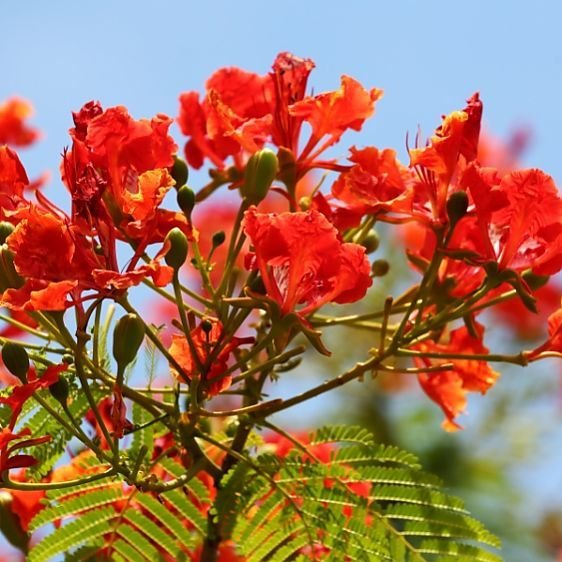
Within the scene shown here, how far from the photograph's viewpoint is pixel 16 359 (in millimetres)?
1620

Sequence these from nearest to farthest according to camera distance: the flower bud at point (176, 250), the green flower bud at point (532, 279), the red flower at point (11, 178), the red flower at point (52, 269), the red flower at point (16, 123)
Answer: the red flower at point (52, 269)
the flower bud at point (176, 250)
the red flower at point (11, 178)
the green flower bud at point (532, 279)
the red flower at point (16, 123)

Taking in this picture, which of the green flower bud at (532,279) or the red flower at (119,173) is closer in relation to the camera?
the red flower at (119,173)

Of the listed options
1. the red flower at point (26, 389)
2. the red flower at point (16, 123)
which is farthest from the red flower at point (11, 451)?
the red flower at point (16, 123)

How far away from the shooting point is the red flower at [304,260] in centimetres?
165

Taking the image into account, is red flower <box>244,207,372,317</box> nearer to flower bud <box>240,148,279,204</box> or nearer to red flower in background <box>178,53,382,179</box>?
flower bud <box>240,148,279,204</box>

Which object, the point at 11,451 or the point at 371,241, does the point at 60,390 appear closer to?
the point at 11,451

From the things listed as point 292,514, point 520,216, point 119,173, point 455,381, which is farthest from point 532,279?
point 119,173

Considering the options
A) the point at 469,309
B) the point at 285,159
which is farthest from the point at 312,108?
the point at 469,309

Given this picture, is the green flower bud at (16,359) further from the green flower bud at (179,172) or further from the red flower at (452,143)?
the red flower at (452,143)

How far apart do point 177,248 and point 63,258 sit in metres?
0.16

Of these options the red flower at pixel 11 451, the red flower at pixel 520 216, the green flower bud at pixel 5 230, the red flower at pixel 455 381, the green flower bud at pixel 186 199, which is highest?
the red flower at pixel 520 216

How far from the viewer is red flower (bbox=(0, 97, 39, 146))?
3.34 meters

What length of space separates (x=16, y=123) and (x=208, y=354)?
188cm

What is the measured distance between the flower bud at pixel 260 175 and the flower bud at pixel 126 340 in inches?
13.3
